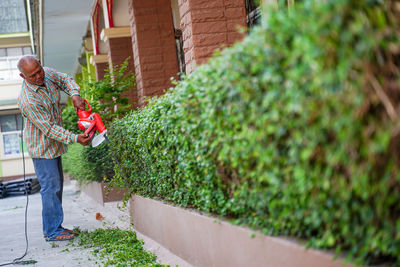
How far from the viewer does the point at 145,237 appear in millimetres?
5625

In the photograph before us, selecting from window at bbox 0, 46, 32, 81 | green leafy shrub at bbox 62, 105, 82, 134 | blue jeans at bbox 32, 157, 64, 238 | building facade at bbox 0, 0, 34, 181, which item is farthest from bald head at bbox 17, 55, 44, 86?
window at bbox 0, 46, 32, 81

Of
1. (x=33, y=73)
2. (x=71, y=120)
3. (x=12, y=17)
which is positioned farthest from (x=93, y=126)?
(x=12, y=17)

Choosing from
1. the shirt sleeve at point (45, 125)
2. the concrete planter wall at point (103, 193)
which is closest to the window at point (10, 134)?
the concrete planter wall at point (103, 193)

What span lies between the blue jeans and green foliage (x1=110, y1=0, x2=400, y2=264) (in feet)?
11.2

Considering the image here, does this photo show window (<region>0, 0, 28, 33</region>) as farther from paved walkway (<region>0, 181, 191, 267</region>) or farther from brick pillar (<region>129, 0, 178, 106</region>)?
brick pillar (<region>129, 0, 178, 106</region>)

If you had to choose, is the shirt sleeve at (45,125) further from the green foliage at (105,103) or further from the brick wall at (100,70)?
the brick wall at (100,70)

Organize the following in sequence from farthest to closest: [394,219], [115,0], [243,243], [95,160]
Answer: [115,0], [95,160], [243,243], [394,219]

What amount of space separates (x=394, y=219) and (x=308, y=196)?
1.36ft

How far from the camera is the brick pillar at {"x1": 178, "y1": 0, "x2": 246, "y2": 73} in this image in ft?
17.7

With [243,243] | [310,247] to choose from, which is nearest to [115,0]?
[243,243]

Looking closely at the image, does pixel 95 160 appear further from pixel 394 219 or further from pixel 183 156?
pixel 394 219

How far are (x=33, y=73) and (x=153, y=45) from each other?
2507 mm

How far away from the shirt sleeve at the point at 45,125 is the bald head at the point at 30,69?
33 centimetres

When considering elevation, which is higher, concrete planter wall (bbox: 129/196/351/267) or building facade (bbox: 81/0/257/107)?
building facade (bbox: 81/0/257/107)
